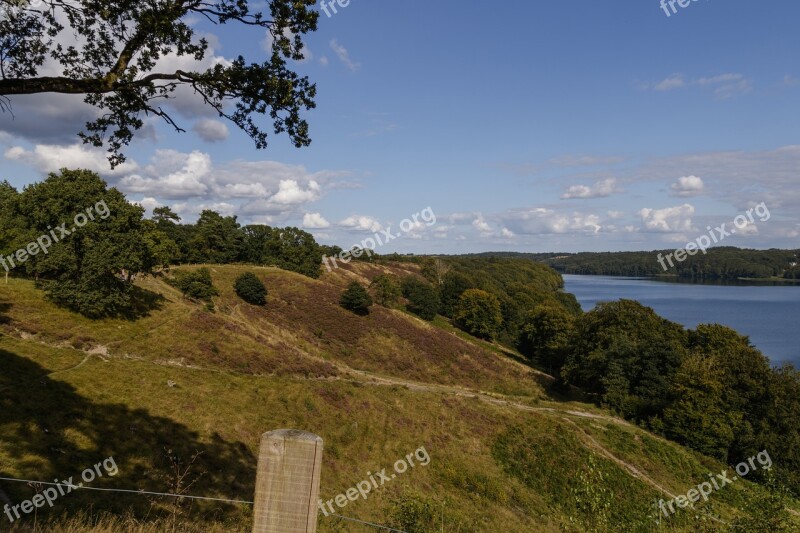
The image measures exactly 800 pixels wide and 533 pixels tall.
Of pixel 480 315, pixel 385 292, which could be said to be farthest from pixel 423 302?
pixel 480 315

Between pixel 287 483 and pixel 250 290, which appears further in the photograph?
pixel 250 290

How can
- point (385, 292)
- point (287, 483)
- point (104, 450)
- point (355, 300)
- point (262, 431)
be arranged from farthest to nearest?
point (385, 292)
point (355, 300)
point (262, 431)
point (104, 450)
point (287, 483)

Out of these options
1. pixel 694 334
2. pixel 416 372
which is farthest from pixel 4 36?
pixel 694 334

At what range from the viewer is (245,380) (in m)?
31.6

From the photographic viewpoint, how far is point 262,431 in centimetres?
2444

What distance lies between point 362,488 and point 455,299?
7987 centimetres

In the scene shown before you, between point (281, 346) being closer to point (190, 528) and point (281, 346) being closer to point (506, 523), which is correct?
point (506, 523)

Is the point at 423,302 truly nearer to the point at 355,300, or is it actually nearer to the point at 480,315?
the point at 480,315

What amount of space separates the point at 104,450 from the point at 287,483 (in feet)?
59.7

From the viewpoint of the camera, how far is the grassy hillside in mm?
12727

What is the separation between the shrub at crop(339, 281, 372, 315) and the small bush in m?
12.3

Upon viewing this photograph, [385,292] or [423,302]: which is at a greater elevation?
[385,292]

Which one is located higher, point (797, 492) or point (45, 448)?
point (45, 448)

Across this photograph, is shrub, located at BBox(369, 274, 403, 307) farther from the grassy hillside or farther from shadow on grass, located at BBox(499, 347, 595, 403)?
shadow on grass, located at BBox(499, 347, 595, 403)
